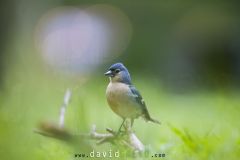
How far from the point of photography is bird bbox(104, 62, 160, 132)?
68cm

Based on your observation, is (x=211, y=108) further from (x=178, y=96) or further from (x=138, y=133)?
(x=138, y=133)

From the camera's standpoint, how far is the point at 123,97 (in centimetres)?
68

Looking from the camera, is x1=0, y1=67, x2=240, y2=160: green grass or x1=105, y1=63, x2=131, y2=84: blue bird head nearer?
x1=0, y1=67, x2=240, y2=160: green grass

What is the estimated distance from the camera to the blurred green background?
1.86 feet

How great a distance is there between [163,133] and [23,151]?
0.62 ft

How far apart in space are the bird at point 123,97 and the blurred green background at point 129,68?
18mm

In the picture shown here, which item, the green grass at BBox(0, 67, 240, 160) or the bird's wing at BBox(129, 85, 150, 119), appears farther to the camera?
the bird's wing at BBox(129, 85, 150, 119)

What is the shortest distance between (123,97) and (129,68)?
0.25 metres

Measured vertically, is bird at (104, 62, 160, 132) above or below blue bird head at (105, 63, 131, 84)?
below

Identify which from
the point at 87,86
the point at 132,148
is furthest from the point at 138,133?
the point at 87,86

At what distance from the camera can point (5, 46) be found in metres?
1.35

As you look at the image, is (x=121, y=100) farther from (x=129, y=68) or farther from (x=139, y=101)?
(x=129, y=68)

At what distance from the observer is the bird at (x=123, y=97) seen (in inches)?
26.6

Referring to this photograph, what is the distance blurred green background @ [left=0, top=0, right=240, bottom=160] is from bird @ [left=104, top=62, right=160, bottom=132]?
0.06 feet
